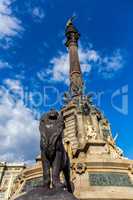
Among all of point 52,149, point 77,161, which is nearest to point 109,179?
point 77,161

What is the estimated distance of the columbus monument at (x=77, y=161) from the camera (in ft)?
29.0

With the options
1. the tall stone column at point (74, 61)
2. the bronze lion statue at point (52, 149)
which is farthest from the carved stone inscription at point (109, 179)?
the tall stone column at point (74, 61)

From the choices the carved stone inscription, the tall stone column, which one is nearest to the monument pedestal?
the carved stone inscription

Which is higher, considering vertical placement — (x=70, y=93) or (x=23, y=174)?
(x=70, y=93)

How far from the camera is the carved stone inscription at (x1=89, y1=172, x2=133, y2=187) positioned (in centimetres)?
1466

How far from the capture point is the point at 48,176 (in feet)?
28.4

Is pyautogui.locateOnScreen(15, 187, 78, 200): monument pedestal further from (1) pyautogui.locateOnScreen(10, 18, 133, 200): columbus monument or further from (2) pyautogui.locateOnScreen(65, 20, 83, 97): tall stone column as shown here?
(2) pyautogui.locateOnScreen(65, 20, 83, 97): tall stone column

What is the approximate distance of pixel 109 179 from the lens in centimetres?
1496

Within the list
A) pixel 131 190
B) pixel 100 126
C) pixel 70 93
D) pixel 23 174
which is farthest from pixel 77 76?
pixel 131 190

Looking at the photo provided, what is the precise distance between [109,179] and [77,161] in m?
2.14

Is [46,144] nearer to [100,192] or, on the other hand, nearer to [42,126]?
[42,126]

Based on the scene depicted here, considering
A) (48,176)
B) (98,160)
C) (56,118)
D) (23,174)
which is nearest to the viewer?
(48,176)

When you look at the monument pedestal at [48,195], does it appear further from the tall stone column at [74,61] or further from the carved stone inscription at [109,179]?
the tall stone column at [74,61]

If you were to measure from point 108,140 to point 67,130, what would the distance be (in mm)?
4074
